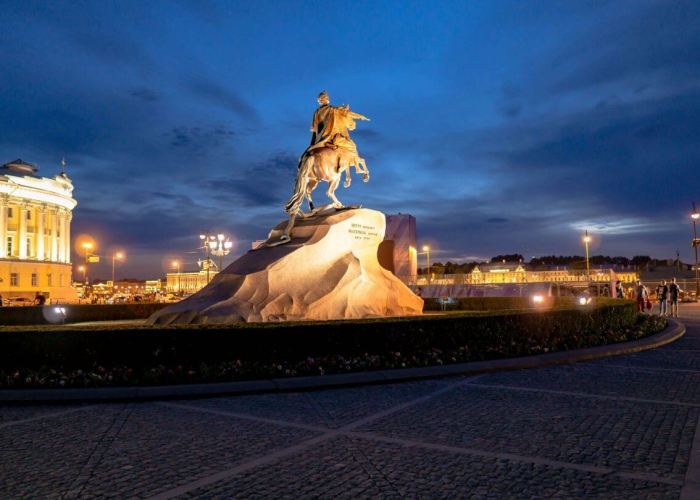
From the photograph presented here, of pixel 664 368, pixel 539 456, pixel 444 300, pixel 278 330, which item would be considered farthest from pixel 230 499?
pixel 444 300

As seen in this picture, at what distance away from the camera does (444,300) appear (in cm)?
3134

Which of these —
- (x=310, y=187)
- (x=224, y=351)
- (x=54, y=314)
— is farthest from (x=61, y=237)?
(x=224, y=351)

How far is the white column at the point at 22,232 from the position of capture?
279 ft

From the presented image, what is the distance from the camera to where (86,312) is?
27.0m

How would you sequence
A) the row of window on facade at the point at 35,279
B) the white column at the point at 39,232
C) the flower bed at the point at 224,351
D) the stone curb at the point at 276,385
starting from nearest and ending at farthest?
the stone curb at the point at 276,385 → the flower bed at the point at 224,351 → the row of window on facade at the point at 35,279 → the white column at the point at 39,232

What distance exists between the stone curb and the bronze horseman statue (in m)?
9.27

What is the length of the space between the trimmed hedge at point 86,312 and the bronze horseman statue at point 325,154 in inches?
449

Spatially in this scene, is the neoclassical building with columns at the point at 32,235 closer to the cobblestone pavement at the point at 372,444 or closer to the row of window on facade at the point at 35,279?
the row of window on facade at the point at 35,279

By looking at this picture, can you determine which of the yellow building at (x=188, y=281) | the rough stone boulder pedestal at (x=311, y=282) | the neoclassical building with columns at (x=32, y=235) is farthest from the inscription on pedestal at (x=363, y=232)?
the neoclassical building with columns at (x=32, y=235)

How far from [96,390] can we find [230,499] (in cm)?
579

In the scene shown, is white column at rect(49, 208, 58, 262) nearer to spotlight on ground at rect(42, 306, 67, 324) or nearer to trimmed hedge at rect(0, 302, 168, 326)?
trimmed hedge at rect(0, 302, 168, 326)

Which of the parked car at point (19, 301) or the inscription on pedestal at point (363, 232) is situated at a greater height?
the inscription on pedestal at point (363, 232)

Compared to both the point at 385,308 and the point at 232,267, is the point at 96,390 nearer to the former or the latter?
the point at 232,267

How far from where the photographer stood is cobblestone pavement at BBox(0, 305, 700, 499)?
17.6 feet
